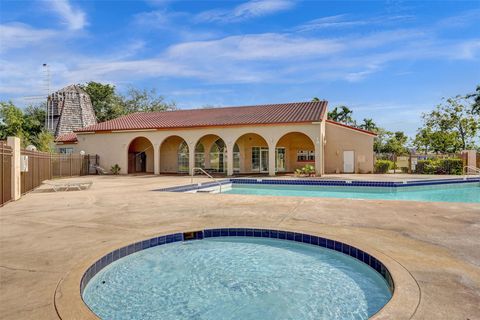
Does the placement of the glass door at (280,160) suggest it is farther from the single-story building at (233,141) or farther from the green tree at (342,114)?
the green tree at (342,114)

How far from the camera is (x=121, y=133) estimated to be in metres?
25.4

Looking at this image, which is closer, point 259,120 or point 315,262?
point 315,262

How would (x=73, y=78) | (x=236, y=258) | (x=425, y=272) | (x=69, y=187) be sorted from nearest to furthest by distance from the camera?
1. (x=425, y=272)
2. (x=236, y=258)
3. (x=69, y=187)
4. (x=73, y=78)

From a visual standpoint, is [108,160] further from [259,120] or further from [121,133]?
[259,120]

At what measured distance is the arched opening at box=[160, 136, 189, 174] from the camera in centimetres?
2695

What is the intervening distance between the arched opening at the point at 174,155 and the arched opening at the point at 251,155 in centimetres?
471

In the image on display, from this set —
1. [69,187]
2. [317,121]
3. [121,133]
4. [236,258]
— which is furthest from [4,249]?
[121,133]

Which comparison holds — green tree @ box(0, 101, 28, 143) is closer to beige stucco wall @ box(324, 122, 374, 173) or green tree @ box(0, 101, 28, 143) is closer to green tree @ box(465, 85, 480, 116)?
beige stucco wall @ box(324, 122, 374, 173)

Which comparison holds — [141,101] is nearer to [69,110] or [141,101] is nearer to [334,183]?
[69,110]

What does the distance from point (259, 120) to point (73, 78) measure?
40.2 m

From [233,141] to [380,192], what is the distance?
442 inches

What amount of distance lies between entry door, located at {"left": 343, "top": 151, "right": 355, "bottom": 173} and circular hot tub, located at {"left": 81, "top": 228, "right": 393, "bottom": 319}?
19300mm

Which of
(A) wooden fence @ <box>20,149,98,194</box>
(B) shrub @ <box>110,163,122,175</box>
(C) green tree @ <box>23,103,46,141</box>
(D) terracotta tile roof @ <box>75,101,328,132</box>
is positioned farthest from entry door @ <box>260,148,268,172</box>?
(C) green tree @ <box>23,103,46,141</box>

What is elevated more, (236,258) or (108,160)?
(108,160)
